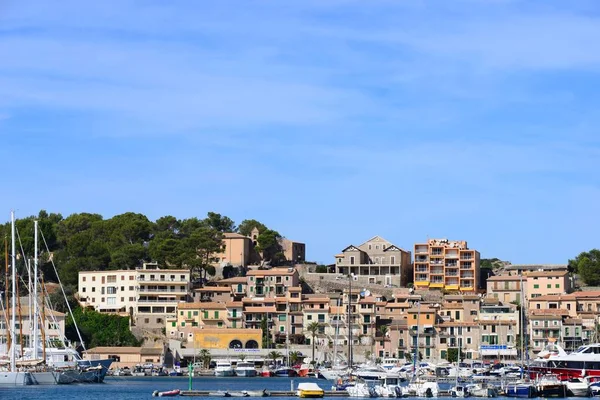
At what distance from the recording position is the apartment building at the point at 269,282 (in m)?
111

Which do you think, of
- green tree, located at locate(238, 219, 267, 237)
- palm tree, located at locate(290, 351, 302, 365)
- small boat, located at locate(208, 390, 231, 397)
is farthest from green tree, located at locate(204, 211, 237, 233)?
small boat, located at locate(208, 390, 231, 397)

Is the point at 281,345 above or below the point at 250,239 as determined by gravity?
below

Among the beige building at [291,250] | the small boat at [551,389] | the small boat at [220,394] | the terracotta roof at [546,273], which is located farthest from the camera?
the beige building at [291,250]

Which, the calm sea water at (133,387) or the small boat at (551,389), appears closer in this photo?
the small boat at (551,389)

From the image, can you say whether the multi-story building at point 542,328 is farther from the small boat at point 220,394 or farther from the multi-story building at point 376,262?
the small boat at point 220,394

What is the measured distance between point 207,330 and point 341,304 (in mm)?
12235

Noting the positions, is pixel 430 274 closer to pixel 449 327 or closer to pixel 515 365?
pixel 449 327

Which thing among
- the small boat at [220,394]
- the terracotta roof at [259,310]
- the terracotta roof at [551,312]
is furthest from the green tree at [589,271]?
the small boat at [220,394]

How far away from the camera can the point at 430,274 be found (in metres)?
Result: 117

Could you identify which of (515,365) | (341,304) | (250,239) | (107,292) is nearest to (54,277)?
→ (107,292)

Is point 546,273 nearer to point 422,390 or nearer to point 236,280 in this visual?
point 236,280

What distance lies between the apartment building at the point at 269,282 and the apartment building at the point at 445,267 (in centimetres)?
1345

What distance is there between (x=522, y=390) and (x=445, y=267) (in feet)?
167

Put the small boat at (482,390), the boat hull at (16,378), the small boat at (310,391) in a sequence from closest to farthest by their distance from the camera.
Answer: the small boat at (310,391) < the small boat at (482,390) < the boat hull at (16,378)
